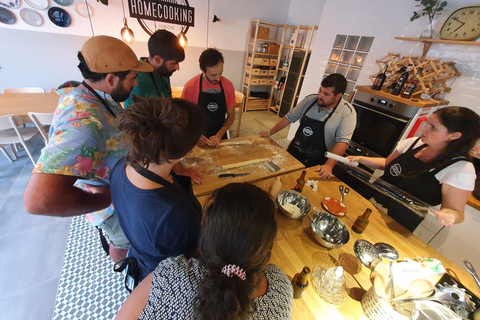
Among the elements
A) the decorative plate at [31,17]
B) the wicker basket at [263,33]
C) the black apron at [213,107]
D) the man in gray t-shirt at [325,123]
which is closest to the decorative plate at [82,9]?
the decorative plate at [31,17]

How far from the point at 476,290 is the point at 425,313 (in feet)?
1.91

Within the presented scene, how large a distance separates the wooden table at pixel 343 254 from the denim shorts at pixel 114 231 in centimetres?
101

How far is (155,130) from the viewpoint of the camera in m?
0.71

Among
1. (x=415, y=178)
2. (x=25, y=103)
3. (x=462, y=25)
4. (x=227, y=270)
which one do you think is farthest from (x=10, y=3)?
(x=462, y=25)

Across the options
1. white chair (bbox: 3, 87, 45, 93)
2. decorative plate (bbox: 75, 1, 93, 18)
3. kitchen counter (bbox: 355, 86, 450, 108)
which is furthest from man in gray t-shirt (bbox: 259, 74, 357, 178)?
decorative plate (bbox: 75, 1, 93, 18)

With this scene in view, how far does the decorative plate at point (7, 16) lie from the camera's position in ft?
10.1

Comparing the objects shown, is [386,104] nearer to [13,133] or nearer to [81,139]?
[81,139]

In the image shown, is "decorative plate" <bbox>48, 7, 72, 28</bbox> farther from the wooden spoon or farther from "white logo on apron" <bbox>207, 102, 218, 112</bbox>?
A: the wooden spoon

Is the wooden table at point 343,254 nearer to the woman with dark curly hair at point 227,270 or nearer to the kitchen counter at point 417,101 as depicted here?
the woman with dark curly hair at point 227,270

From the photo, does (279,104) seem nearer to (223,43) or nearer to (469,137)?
(223,43)

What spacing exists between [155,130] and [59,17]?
4603 mm

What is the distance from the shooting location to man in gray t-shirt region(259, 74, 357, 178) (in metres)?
1.79

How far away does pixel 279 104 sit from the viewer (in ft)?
19.9

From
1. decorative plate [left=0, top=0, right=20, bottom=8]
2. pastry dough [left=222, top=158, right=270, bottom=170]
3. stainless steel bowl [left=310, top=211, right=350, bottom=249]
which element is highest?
decorative plate [left=0, top=0, right=20, bottom=8]
